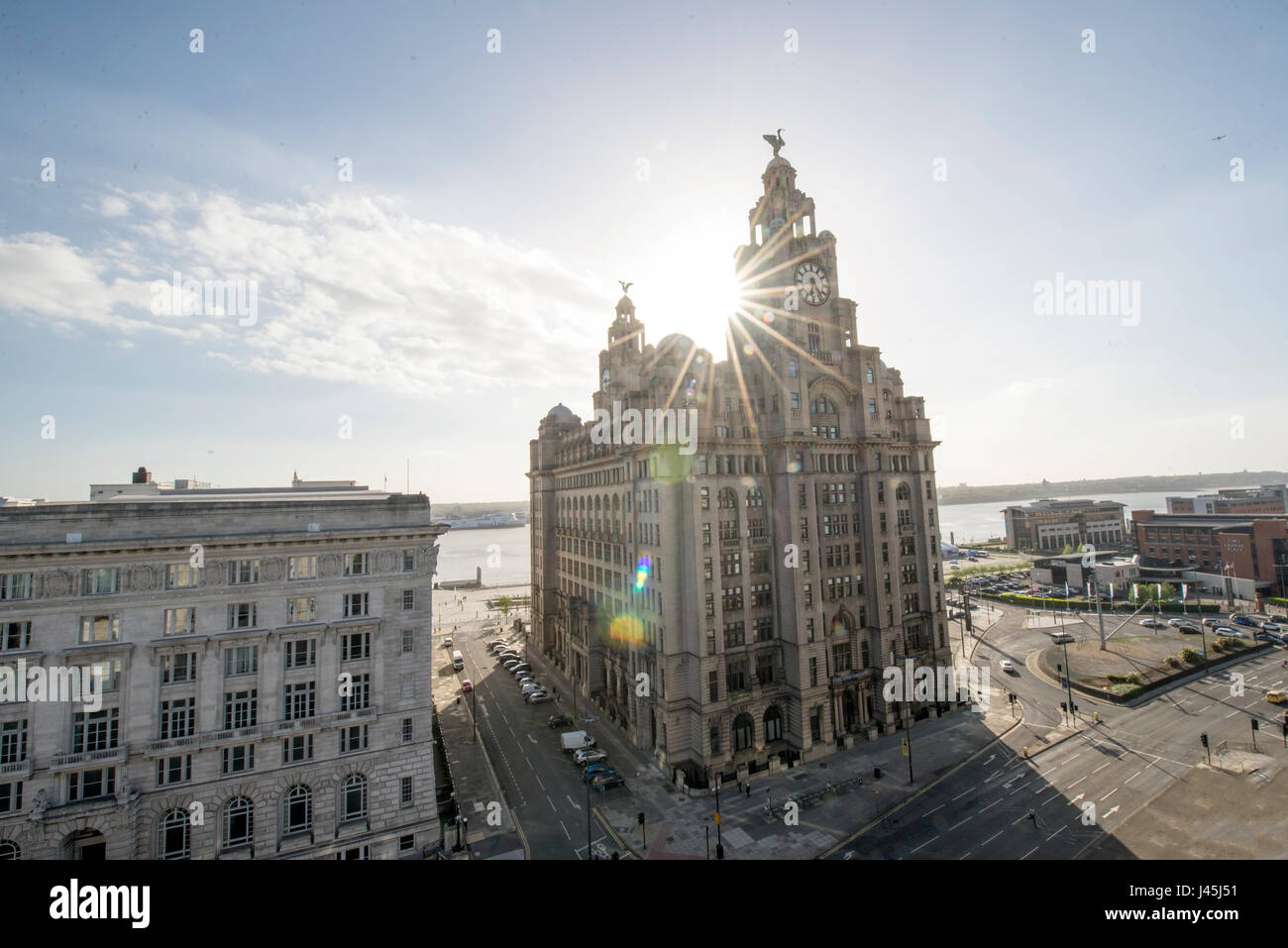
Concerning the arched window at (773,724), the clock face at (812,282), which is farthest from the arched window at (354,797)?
the clock face at (812,282)

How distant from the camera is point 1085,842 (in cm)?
3466

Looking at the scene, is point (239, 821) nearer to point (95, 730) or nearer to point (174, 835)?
point (174, 835)

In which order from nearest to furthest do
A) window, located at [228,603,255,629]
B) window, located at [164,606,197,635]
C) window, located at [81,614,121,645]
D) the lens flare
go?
window, located at [81,614,121,645]
window, located at [164,606,197,635]
window, located at [228,603,255,629]
the lens flare

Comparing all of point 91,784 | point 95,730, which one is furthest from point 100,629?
point 91,784

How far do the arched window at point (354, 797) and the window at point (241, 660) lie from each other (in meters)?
8.74

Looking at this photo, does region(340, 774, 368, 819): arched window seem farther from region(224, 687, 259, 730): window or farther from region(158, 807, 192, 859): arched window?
region(158, 807, 192, 859): arched window

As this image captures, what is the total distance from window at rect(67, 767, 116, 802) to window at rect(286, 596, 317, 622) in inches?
422

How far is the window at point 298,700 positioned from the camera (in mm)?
34656

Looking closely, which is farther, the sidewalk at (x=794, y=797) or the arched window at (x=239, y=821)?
the sidewalk at (x=794, y=797)

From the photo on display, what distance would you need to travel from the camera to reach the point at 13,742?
30.2m

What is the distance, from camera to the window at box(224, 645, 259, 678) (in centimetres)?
3378
